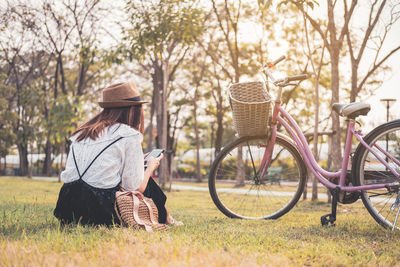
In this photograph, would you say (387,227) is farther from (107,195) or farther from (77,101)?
(77,101)

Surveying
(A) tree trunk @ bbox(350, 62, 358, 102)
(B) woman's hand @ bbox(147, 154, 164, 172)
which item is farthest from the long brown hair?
(A) tree trunk @ bbox(350, 62, 358, 102)

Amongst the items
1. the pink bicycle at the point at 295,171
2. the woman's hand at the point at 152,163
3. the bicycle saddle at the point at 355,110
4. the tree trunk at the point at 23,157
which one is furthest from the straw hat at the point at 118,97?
the tree trunk at the point at 23,157

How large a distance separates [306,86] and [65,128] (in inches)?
470

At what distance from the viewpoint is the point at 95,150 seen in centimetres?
347

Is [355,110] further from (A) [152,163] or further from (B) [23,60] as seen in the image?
(B) [23,60]

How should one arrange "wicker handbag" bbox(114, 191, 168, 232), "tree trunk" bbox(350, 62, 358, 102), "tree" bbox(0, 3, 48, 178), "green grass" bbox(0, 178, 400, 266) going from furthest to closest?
"tree" bbox(0, 3, 48, 178) < "tree trunk" bbox(350, 62, 358, 102) < "wicker handbag" bbox(114, 191, 168, 232) < "green grass" bbox(0, 178, 400, 266)

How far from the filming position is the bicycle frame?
3.70 meters

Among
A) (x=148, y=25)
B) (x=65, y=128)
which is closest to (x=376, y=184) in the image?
(x=148, y=25)

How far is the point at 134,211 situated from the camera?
11.1 feet

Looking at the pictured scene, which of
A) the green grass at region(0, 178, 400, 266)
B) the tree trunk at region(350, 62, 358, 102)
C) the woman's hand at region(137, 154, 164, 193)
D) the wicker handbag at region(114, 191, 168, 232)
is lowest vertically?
the green grass at region(0, 178, 400, 266)

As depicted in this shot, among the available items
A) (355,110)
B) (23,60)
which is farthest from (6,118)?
(355,110)

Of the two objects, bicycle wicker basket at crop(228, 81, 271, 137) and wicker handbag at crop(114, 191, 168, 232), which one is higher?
bicycle wicker basket at crop(228, 81, 271, 137)

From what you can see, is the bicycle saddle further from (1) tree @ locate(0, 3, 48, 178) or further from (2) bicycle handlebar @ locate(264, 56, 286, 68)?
(1) tree @ locate(0, 3, 48, 178)

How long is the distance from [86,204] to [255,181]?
1910mm
